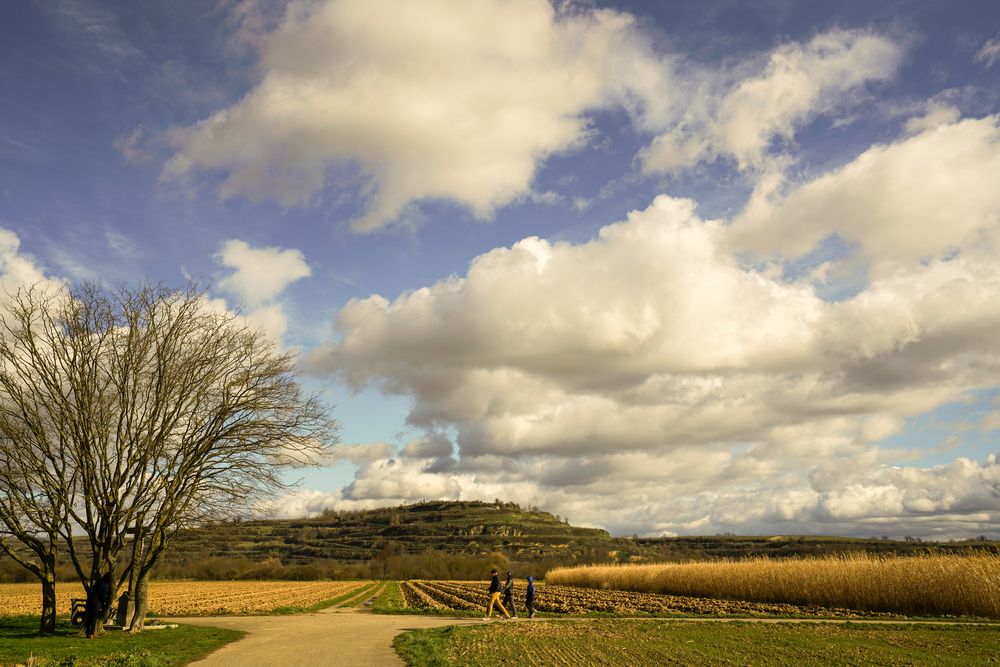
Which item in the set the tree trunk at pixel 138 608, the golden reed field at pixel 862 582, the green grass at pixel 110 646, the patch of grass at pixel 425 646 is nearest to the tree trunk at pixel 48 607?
the green grass at pixel 110 646

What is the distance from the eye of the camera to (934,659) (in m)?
20.1

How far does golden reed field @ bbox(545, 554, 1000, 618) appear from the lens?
35.8m

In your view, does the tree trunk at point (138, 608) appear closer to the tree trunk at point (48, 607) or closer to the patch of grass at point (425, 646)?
the tree trunk at point (48, 607)

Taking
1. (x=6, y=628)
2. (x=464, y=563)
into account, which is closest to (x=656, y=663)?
(x=6, y=628)

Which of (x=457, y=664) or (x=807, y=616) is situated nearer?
(x=457, y=664)

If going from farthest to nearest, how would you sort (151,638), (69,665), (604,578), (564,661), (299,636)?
(604,578)
(299,636)
(151,638)
(564,661)
(69,665)

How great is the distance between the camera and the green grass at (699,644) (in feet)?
64.4

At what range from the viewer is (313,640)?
24.8 m

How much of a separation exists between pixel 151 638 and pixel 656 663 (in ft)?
56.5

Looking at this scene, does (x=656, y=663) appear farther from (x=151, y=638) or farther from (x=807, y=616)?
(x=807, y=616)

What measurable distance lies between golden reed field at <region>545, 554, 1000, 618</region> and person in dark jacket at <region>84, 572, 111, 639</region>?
39.1 m

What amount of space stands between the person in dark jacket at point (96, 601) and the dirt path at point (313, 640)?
5.15m

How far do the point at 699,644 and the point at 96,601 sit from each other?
Result: 21.1m

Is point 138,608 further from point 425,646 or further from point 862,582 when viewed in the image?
point 862,582
